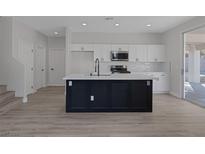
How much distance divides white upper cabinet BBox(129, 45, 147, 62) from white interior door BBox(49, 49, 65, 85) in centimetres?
390

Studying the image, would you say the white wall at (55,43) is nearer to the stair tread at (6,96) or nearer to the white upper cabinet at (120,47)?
the white upper cabinet at (120,47)

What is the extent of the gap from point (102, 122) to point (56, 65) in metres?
8.10

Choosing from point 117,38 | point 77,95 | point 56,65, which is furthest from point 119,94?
point 56,65

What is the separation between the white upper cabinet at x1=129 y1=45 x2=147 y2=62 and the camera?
10344mm

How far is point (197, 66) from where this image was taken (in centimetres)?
1023

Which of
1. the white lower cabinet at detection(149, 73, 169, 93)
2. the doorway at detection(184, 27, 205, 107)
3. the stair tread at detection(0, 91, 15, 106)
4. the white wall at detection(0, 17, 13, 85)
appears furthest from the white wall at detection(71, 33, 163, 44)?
the stair tread at detection(0, 91, 15, 106)

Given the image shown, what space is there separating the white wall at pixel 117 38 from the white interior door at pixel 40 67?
1707mm

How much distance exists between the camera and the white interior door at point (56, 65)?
1265 cm

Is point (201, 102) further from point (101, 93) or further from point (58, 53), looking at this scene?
point (58, 53)

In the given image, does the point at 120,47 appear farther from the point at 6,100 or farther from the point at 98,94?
the point at 6,100

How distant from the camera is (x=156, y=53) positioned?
34.1 ft

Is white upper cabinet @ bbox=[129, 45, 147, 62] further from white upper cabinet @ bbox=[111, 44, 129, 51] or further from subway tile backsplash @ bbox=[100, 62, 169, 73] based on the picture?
subway tile backsplash @ bbox=[100, 62, 169, 73]
